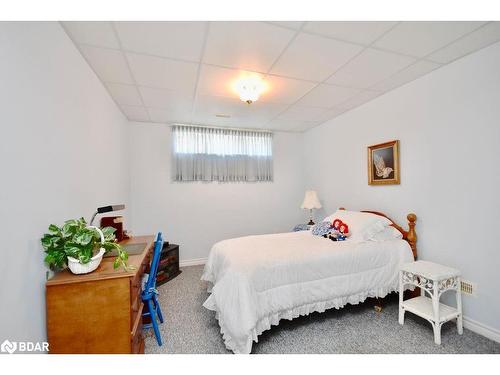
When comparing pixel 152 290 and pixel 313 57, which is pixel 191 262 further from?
pixel 313 57

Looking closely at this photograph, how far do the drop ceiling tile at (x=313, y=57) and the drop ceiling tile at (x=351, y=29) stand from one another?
0.07 meters

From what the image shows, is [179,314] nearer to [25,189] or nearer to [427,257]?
[25,189]

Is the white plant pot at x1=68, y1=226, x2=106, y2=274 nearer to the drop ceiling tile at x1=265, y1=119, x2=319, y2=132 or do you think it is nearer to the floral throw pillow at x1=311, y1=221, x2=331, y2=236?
the floral throw pillow at x1=311, y1=221, x2=331, y2=236

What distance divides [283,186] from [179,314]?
117 inches

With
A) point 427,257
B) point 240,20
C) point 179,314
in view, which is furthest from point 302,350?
point 240,20

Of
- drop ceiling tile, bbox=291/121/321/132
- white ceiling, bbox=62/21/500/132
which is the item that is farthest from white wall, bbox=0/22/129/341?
drop ceiling tile, bbox=291/121/321/132

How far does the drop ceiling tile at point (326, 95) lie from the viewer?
8.82ft

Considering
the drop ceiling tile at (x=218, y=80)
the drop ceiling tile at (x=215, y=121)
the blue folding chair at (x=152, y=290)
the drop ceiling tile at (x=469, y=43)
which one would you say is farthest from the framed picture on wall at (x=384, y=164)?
the blue folding chair at (x=152, y=290)

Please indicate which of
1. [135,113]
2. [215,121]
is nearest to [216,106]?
[215,121]

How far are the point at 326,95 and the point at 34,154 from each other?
9.61 feet

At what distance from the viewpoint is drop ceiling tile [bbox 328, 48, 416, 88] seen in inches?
80.0

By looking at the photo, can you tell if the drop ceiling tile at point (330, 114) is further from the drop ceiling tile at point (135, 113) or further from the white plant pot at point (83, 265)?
the white plant pot at point (83, 265)

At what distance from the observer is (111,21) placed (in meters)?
1.53
